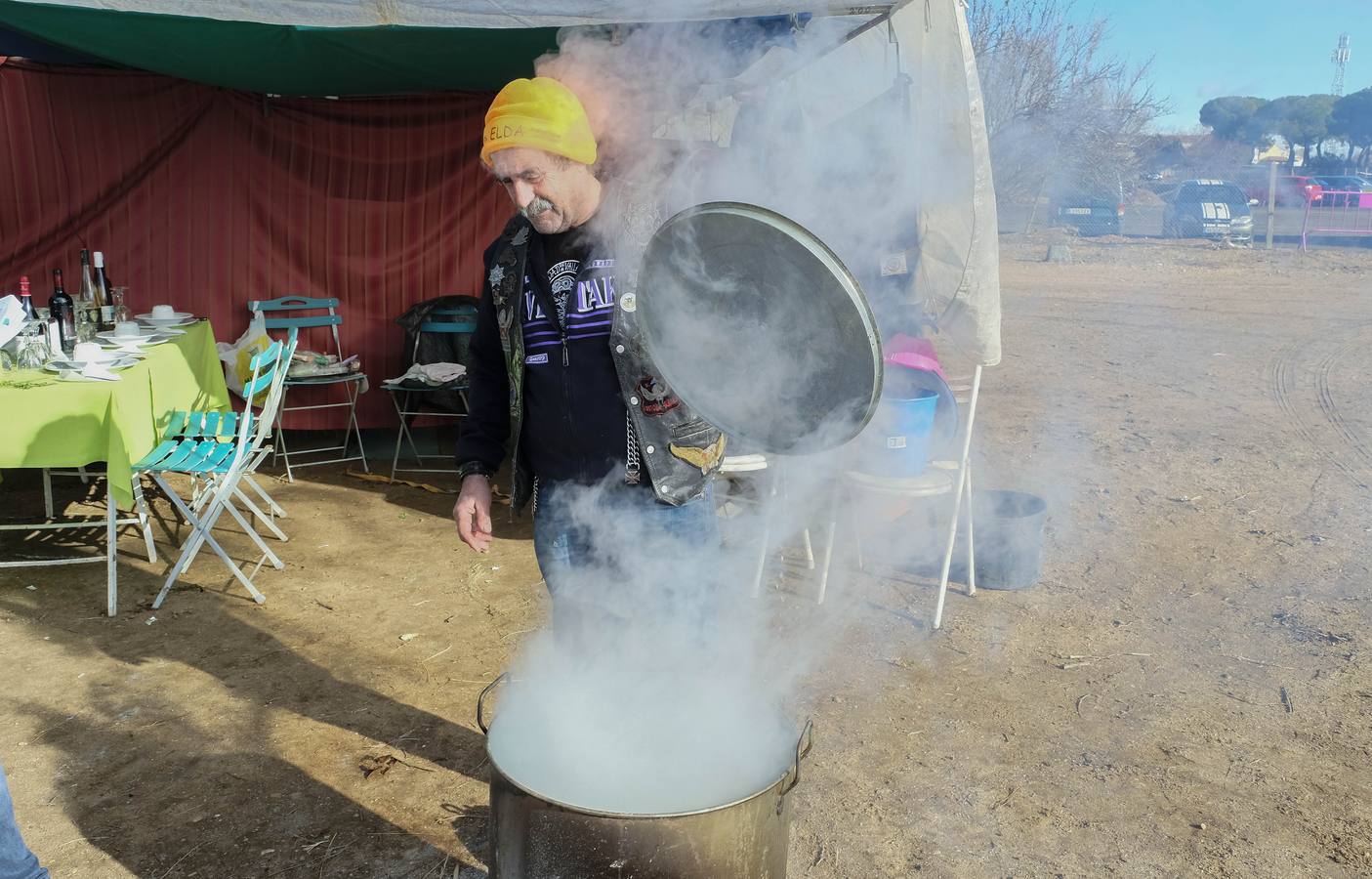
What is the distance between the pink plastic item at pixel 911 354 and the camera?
4.21 meters

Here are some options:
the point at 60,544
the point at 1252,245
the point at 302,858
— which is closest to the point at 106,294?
the point at 60,544

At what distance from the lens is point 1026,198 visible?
19031mm

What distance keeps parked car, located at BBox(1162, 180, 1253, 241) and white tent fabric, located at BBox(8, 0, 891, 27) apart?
20049 mm

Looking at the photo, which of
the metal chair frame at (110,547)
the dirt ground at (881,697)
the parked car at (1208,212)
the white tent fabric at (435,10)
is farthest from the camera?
the parked car at (1208,212)

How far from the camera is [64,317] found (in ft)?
16.0

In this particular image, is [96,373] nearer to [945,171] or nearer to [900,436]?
[900,436]

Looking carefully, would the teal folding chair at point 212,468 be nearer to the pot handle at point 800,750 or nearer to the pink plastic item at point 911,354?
the pink plastic item at point 911,354

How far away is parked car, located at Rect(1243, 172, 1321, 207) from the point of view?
21.6 m

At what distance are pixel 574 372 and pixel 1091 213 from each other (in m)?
22.5

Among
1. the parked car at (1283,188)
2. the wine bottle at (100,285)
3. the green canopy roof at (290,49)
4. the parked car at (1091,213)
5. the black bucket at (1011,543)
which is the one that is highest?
Answer: the parked car at (1283,188)

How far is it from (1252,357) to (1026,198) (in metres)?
10.4

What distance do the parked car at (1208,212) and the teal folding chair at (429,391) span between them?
63.0 feet

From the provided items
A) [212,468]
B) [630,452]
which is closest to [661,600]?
[630,452]

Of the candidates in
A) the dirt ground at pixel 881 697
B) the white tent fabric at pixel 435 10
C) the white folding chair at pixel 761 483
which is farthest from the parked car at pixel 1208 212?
the white tent fabric at pixel 435 10
